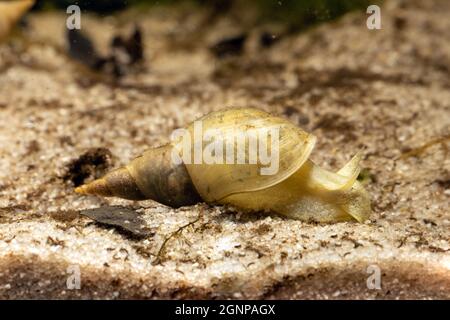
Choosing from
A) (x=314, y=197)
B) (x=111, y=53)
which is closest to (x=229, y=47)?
(x=111, y=53)

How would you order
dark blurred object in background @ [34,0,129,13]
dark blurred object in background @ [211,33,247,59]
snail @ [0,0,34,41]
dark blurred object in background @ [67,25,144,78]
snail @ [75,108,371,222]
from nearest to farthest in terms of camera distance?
snail @ [75,108,371,222]
dark blurred object in background @ [67,25,144,78]
snail @ [0,0,34,41]
dark blurred object in background @ [211,33,247,59]
dark blurred object in background @ [34,0,129,13]

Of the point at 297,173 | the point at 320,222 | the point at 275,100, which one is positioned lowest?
the point at 320,222

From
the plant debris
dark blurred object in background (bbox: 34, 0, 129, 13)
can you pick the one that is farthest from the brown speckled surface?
dark blurred object in background (bbox: 34, 0, 129, 13)

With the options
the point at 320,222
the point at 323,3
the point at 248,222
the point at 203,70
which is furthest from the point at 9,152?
the point at 323,3

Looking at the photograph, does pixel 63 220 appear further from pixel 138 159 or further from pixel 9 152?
pixel 9 152

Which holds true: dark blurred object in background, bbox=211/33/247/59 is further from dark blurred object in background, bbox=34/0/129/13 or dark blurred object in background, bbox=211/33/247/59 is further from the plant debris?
the plant debris
